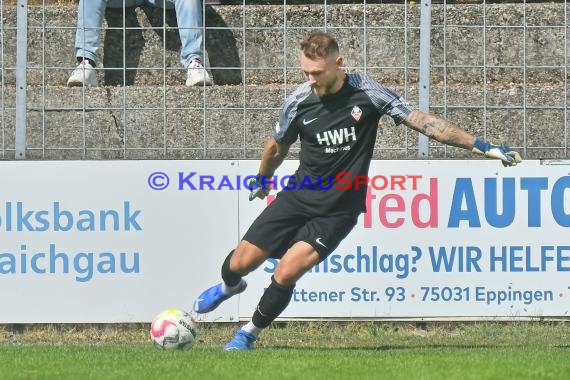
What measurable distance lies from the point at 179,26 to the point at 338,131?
3.08 m

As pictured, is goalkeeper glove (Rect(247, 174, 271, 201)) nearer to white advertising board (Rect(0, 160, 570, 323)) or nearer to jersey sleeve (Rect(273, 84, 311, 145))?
jersey sleeve (Rect(273, 84, 311, 145))

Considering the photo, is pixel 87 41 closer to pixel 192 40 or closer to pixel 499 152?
pixel 192 40

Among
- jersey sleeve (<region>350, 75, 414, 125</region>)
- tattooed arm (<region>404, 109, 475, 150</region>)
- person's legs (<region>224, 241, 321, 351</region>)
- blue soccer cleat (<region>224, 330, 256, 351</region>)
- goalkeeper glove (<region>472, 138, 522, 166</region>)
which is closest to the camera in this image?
goalkeeper glove (<region>472, 138, 522, 166</region>)

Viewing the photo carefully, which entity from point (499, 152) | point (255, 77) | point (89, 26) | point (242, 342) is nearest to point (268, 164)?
point (242, 342)

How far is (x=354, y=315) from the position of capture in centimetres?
1086

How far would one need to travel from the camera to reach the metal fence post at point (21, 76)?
11.0m

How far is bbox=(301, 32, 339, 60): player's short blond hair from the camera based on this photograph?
877 centimetres

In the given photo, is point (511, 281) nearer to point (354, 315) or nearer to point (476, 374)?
point (354, 315)

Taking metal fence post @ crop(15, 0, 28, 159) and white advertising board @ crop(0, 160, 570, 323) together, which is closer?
white advertising board @ crop(0, 160, 570, 323)

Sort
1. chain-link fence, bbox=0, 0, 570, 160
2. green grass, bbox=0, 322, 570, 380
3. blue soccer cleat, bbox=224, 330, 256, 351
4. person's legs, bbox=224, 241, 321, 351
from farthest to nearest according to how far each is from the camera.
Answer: chain-link fence, bbox=0, 0, 570, 160
blue soccer cleat, bbox=224, 330, 256, 351
person's legs, bbox=224, 241, 321, 351
green grass, bbox=0, 322, 570, 380

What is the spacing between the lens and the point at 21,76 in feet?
36.4

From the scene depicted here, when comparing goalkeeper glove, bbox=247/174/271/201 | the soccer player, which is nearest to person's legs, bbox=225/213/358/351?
the soccer player

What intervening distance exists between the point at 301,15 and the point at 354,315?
340 centimetres

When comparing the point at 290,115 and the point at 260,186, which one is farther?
the point at 260,186
